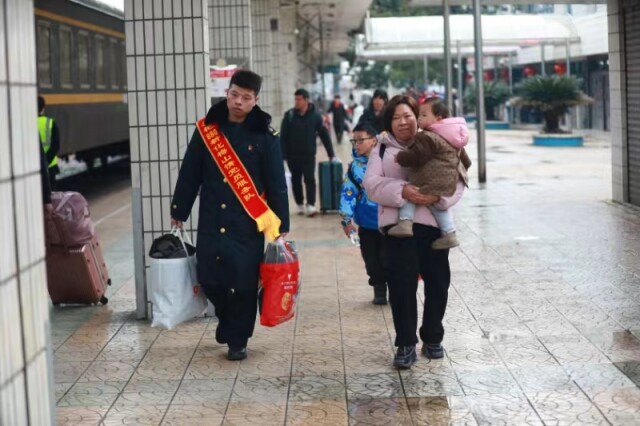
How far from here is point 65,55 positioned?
18.0m

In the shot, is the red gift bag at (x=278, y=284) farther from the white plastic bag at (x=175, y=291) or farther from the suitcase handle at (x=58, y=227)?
the suitcase handle at (x=58, y=227)

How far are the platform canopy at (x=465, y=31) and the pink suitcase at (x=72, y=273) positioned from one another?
909 inches

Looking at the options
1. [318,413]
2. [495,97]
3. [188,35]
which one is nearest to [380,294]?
[188,35]

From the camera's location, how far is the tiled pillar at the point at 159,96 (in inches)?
333

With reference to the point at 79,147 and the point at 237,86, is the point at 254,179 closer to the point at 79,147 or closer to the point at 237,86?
the point at 237,86

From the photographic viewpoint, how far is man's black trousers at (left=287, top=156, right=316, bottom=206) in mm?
15109

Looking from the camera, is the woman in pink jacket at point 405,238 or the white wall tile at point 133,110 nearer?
the woman in pink jacket at point 405,238

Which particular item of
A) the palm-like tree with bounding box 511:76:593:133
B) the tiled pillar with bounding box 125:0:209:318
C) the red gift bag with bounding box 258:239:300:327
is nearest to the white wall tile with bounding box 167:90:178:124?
the tiled pillar with bounding box 125:0:209:318

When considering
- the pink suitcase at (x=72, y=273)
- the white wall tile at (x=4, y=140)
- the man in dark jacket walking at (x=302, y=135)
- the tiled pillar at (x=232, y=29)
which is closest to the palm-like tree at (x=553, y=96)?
the tiled pillar at (x=232, y=29)

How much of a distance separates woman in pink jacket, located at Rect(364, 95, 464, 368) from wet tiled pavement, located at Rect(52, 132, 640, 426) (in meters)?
0.25

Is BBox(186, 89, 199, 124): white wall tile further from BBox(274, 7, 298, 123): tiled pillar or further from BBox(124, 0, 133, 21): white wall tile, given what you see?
BBox(274, 7, 298, 123): tiled pillar

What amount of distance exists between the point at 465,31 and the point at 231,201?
89.1 ft

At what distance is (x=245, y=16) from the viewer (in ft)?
54.5

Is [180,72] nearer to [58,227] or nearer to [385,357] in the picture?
[58,227]
